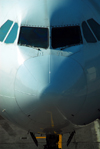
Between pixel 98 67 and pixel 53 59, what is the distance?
136 cm

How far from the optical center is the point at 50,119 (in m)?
7.23

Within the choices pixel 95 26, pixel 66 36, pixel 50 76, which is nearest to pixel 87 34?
pixel 95 26

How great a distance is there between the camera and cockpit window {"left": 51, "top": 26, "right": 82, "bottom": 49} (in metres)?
7.79

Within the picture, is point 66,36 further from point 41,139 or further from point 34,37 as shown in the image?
point 41,139

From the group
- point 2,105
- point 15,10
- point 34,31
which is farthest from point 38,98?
point 15,10

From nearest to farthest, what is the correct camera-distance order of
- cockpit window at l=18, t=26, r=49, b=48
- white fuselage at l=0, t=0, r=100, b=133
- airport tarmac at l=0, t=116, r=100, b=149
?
white fuselage at l=0, t=0, r=100, b=133, cockpit window at l=18, t=26, r=49, b=48, airport tarmac at l=0, t=116, r=100, b=149

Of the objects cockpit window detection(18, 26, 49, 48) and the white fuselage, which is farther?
cockpit window detection(18, 26, 49, 48)

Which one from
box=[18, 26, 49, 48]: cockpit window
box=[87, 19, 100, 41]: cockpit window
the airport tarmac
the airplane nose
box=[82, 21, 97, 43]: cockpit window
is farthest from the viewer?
the airport tarmac

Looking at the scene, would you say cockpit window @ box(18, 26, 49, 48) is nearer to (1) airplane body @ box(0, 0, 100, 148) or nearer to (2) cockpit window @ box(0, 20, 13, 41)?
(1) airplane body @ box(0, 0, 100, 148)

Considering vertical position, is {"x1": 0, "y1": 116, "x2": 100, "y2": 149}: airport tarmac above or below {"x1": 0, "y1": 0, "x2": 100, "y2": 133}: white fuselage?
below

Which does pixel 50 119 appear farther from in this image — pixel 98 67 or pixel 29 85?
pixel 98 67

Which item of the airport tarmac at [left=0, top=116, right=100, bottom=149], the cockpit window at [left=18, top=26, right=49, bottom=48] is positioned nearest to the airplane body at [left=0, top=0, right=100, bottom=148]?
the cockpit window at [left=18, top=26, right=49, bottom=48]

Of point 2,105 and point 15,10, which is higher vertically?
point 15,10

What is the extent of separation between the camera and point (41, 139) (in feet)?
46.1
